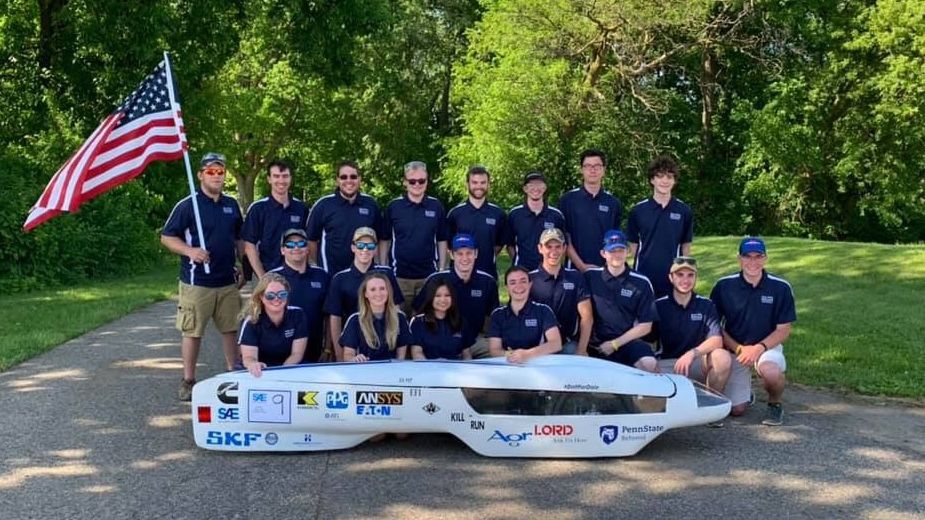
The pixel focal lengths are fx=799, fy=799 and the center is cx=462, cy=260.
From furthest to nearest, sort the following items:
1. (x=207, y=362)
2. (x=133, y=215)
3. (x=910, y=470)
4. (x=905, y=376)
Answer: (x=133, y=215) < (x=207, y=362) < (x=905, y=376) < (x=910, y=470)

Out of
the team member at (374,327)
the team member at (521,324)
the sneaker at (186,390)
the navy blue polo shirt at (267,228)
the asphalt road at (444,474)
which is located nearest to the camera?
the asphalt road at (444,474)

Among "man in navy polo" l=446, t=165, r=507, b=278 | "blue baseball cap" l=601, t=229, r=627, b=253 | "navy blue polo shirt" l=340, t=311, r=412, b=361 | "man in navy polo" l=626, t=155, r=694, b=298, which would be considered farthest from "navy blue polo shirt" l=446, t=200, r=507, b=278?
"navy blue polo shirt" l=340, t=311, r=412, b=361

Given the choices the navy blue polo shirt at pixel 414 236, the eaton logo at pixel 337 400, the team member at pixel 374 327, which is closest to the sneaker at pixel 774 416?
the team member at pixel 374 327

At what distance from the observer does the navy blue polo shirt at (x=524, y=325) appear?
6.23 metres

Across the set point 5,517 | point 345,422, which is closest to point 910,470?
point 345,422

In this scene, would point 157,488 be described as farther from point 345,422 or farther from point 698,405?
point 698,405

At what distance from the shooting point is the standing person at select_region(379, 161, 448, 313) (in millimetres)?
7160

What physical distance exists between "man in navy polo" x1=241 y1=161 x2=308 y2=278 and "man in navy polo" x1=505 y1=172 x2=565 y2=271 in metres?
2.01

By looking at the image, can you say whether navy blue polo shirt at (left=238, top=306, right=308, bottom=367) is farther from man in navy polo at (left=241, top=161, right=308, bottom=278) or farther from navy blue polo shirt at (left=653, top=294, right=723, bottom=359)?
navy blue polo shirt at (left=653, top=294, right=723, bottom=359)

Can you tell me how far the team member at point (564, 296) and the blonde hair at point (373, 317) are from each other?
1.21 metres

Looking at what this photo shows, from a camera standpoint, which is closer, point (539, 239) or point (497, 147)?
point (539, 239)

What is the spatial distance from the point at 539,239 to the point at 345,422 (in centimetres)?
260

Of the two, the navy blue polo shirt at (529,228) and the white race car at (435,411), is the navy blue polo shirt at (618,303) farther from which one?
the white race car at (435,411)

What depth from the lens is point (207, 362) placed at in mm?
→ 8555
